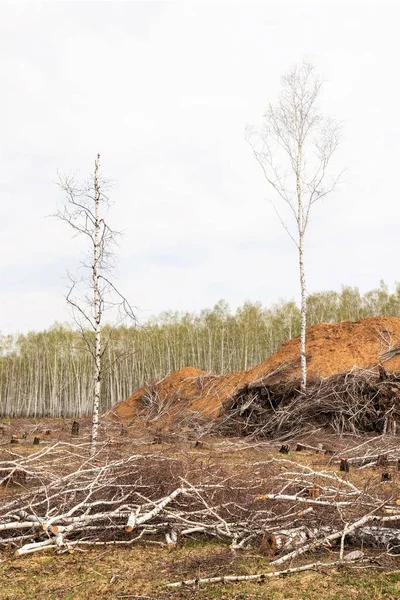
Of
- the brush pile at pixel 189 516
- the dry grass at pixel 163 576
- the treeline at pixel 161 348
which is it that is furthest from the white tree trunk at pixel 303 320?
the treeline at pixel 161 348

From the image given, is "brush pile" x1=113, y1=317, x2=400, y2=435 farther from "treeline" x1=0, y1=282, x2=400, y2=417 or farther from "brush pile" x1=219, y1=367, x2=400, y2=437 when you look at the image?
"treeline" x1=0, y1=282, x2=400, y2=417

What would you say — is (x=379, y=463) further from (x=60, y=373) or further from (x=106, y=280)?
(x=60, y=373)

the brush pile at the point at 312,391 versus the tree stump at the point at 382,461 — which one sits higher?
the brush pile at the point at 312,391

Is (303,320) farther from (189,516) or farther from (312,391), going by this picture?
(189,516)

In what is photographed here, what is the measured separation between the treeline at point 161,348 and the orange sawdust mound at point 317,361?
1430cm

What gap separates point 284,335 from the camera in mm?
44281

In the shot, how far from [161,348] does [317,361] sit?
28781 mm

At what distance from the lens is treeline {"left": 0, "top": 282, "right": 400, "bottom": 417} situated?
4472 centimetres

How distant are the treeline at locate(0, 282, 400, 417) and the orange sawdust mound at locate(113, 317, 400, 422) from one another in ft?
46.9

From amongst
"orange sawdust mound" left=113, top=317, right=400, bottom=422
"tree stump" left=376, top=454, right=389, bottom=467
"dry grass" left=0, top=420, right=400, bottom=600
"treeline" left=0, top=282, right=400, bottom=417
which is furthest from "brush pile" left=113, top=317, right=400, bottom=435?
"treeline" left=0, top=282, right=400, bottom=417

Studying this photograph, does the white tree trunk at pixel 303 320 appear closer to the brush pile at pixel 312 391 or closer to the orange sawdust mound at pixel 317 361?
the brush pile at pixel 312 391

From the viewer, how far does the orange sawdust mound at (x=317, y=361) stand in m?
20.6

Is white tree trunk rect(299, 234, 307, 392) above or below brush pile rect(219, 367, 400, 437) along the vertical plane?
above

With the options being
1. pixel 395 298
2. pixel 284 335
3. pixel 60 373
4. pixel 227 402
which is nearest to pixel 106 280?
pixel 227 402
